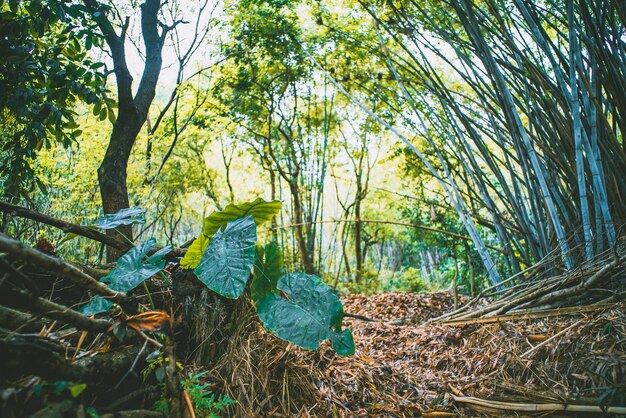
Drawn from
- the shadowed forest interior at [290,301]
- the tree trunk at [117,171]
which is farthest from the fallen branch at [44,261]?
the tree trunk at [117,171]

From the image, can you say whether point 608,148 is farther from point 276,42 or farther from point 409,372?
point 276,42

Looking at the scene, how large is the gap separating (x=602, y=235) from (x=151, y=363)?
1.70m

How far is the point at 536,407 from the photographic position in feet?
3.06

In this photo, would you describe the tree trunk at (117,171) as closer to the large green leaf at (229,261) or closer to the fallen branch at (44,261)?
the large green leaf at (229,261)

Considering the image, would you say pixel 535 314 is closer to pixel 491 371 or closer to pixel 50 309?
pixel 491 371

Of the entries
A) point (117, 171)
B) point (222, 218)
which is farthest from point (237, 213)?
point (117, 171)

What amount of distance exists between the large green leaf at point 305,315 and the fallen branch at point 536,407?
1.65ft

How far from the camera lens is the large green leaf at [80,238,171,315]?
2.47ft

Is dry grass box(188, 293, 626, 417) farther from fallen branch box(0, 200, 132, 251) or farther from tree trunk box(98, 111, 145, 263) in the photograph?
tree trunk box(98, 111, 145, 263)

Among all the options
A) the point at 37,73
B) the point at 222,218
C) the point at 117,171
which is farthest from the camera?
the point at 117,171

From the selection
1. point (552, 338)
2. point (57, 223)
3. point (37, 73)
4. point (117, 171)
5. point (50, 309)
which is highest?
point (37, 73)

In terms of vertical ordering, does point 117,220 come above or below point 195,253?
above

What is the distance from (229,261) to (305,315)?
258mm

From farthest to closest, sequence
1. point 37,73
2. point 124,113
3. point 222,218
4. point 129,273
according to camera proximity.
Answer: point 124,113
point 37,73
point 222,218
point 129,273
